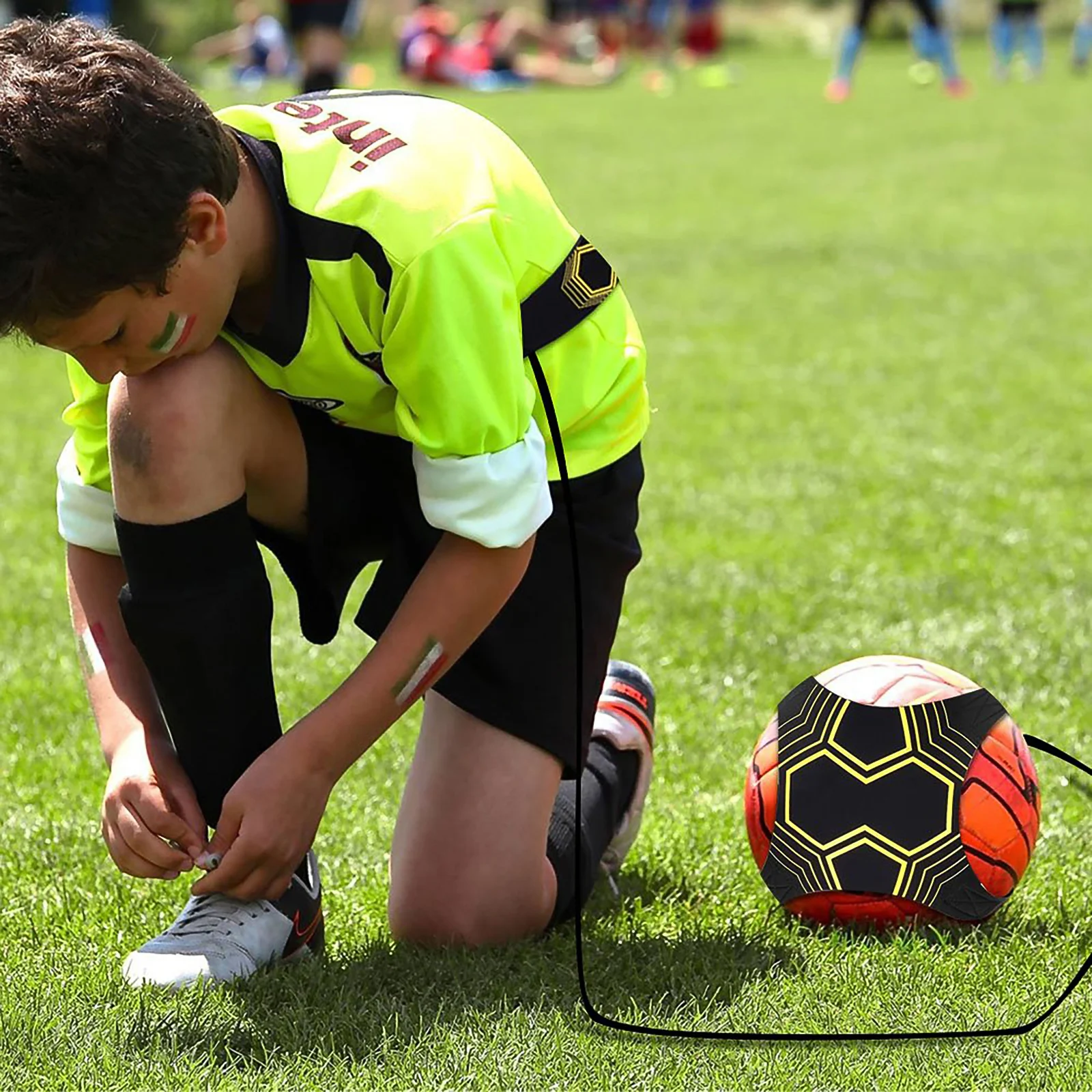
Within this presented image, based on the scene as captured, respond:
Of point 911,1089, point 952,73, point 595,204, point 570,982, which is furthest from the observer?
point 952,73

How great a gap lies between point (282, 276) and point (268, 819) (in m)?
0.61

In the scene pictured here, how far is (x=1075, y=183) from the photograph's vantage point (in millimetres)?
10633

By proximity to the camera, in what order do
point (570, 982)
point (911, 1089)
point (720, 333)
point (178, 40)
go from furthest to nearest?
point (178, 40) → point (720, 333) → point (570, 982) → point (911, 1089)

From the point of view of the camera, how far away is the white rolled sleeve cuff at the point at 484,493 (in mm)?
1964

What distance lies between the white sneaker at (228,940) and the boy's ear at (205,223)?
790mm

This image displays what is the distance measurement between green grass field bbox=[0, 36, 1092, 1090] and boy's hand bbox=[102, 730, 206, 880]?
0.49 ft

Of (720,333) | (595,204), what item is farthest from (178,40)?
(720,333)

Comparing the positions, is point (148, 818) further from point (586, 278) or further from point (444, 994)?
point (586, 278)

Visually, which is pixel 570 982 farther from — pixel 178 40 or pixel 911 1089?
pixel 178 40

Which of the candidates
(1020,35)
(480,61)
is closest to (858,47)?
(1020,35)

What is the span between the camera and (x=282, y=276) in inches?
79.5

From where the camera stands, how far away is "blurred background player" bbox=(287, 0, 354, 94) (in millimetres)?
10812

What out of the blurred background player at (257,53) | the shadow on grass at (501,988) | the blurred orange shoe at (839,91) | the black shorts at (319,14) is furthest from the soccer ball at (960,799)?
the blurred background player at (257,53)

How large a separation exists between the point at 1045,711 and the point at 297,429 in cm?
149
